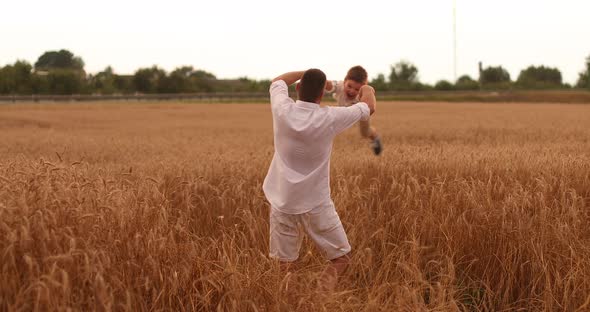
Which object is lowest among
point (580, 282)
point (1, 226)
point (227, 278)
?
point (580, 282)

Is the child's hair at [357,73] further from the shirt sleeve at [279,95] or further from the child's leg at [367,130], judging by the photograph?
the shirt sleeve at [279,95]

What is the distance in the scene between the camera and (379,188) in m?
5.80

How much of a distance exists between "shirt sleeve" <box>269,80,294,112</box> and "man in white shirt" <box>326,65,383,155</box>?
257mm

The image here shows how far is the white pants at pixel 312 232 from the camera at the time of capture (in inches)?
143

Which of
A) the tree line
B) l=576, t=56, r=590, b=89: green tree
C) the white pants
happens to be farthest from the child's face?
l=576, t=56, r=590, b=89: green tree

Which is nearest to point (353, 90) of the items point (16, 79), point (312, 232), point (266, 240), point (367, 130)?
point (367, 130)


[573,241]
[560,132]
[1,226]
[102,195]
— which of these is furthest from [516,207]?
[560,132]

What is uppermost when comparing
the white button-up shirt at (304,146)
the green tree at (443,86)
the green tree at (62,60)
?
the green tree at (62,60)

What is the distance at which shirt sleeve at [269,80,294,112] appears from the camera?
362cm

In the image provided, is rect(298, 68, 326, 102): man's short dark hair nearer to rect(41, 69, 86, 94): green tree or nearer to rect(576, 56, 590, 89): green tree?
rect(41, 69, 86, 94): green tree

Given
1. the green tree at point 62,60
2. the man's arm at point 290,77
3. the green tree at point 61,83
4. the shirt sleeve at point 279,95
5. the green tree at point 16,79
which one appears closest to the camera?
the shirt sleeve at point 279,95

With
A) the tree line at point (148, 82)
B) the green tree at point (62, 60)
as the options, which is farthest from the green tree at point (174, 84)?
the green tree at point (62, 60)

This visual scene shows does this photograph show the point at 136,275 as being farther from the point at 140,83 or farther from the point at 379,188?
the point at 140,83

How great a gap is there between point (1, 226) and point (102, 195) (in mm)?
837
